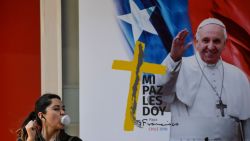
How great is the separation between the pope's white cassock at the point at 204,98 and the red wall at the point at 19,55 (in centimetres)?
124

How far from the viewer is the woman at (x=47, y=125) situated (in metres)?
3.03

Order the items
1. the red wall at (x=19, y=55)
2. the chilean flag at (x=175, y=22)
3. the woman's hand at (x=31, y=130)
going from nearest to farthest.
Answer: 1. the woman's hand at (x=31, y=130)
2. the chilean flag at (x=175, y=22)
3. the red wall at (x=19, y=55)

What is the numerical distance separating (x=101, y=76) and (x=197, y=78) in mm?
914

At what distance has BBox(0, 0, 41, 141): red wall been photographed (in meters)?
4.45

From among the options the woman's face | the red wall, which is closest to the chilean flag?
the red wall

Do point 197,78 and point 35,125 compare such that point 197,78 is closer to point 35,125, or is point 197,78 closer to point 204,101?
point 204,101

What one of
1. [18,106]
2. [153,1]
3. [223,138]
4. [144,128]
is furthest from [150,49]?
[18,106]

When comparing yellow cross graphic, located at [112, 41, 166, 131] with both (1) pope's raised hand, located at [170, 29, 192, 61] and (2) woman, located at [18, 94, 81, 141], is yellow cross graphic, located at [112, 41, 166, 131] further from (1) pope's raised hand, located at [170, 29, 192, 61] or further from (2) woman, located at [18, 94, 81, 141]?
(2) woman, located at [18, 94, 81, 141]

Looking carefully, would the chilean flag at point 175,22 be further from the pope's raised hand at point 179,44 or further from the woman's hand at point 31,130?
the woman's hand at point 31,130

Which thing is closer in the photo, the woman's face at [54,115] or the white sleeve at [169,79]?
the woman's face at [54,115]

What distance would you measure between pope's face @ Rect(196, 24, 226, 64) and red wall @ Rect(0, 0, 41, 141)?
1587 millimetres

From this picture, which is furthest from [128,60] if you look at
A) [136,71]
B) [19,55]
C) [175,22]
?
[19,55]

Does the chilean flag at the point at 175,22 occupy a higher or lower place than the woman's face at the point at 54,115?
higher

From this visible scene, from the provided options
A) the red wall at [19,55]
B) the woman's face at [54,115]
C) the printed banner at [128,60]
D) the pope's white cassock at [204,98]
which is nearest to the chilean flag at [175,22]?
the printed banner at [128,60]
